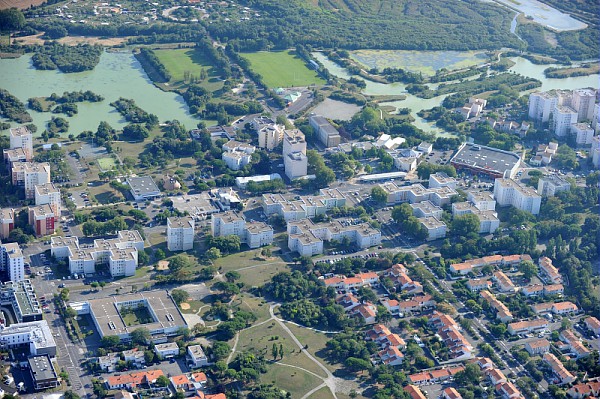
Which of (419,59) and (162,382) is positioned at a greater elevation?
(162,382)

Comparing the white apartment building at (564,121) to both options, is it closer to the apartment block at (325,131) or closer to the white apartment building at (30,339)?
the apartment block at (325,131)

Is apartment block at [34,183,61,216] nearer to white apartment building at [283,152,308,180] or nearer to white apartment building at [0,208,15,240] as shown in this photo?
white apartment building at [0,208,15,240]

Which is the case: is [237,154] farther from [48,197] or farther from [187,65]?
[187,65]

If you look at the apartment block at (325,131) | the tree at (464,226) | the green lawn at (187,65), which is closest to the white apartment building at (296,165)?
the apartment block at (325,131)

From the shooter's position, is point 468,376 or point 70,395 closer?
point 70,395

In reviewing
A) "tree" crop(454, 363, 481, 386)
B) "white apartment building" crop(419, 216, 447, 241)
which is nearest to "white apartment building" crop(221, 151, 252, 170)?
"white apartment building" crop(419, 216, 447, 241)

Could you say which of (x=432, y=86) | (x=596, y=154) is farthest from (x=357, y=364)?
(x=432, y=86)
